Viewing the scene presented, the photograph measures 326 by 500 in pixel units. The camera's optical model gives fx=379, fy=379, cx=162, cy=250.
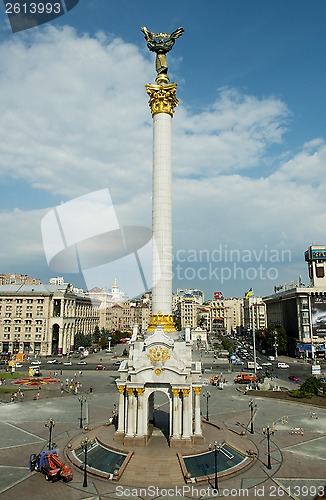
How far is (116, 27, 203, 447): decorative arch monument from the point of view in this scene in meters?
33.2

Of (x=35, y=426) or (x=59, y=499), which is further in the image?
(x=35, y=426)

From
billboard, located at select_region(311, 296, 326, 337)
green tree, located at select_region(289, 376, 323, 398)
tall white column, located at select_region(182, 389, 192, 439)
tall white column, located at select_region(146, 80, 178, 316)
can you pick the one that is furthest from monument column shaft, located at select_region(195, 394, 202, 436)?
billboard, located at select_region(311, 296, 326, 337)

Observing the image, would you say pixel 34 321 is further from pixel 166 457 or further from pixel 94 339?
pixel 166 457

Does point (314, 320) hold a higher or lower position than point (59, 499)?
higher

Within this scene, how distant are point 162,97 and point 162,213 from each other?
499 inches

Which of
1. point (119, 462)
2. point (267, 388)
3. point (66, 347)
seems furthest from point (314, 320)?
point (119, 462)

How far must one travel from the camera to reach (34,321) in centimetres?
11506

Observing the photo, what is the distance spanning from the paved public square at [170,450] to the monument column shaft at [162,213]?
13.4 meters

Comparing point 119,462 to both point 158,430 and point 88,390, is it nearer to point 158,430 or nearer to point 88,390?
point 158,430

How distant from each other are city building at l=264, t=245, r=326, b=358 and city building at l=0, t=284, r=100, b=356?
69.6 metres

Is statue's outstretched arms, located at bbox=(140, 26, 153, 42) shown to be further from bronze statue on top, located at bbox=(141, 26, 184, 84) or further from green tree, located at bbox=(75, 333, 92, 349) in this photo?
green tree, located at bbox=(75, 333, 92, 349)

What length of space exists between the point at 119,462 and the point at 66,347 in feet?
314

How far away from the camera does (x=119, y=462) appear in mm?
29328
